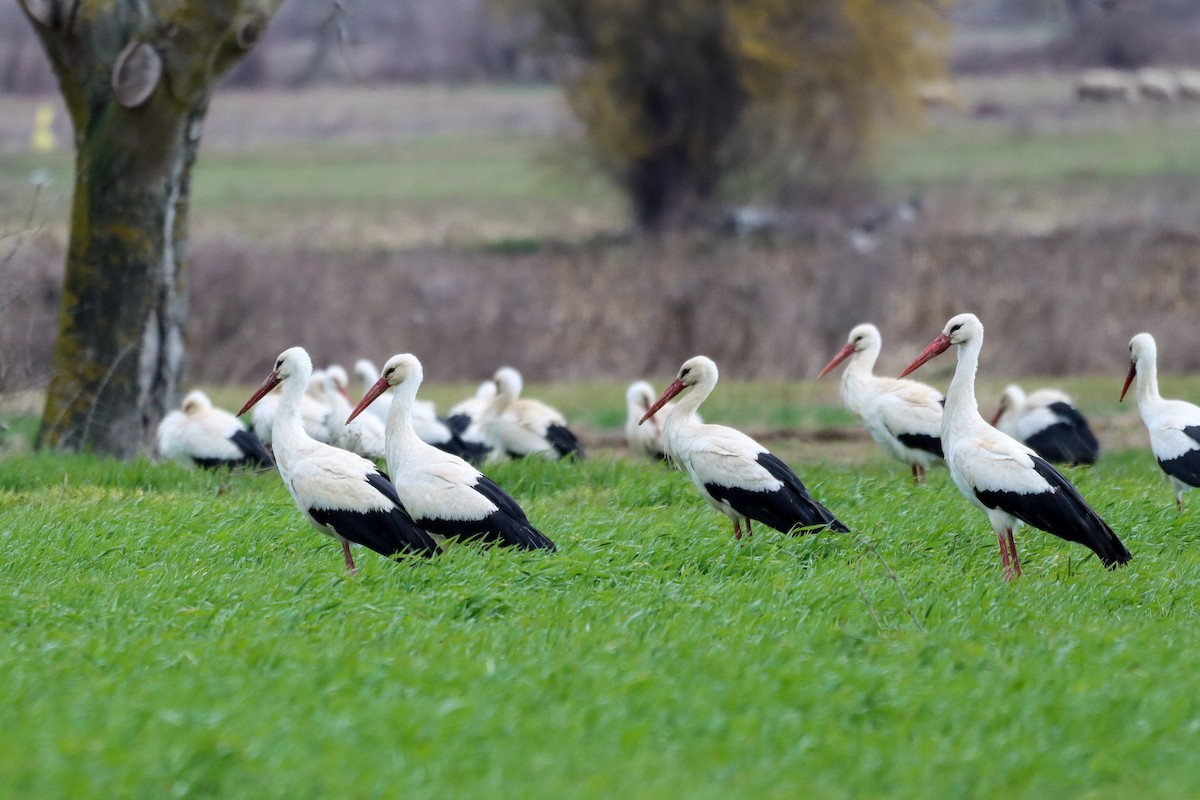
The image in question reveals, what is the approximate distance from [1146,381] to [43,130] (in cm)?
3449

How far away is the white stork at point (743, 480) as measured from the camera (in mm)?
7047

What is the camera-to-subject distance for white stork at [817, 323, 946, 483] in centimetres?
949

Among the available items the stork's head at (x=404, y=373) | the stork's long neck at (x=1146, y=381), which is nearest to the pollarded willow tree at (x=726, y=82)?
the stork's long neck at (x=1146, y=381)

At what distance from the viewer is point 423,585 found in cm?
605

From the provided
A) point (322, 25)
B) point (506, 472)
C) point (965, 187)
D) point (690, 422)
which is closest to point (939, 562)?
point (690, 422)

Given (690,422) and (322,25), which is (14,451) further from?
(690,422)

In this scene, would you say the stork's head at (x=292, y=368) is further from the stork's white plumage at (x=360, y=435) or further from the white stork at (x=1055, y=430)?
the white stork at (x=1055, y=430)

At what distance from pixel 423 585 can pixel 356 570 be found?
339 millimetres

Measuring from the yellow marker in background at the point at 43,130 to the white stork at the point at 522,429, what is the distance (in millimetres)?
29122

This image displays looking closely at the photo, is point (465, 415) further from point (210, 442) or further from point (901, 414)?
point (901, 414)

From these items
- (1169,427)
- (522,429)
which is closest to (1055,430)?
(1169,427)

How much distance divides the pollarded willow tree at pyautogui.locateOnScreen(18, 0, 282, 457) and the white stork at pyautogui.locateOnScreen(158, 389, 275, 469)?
0.55 m

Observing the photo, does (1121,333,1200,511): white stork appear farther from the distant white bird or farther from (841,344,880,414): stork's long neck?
the distant white bird

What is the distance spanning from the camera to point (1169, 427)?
28.9 feet
